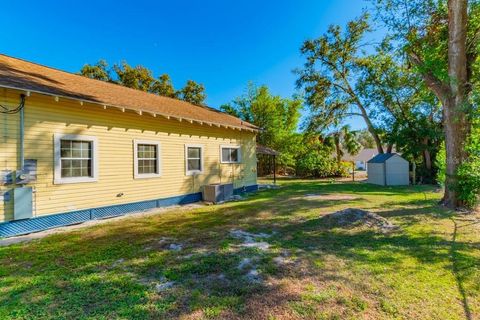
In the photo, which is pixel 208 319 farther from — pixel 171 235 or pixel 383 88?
pixel 383 88

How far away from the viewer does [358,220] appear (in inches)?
261

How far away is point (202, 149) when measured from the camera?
11789 mm

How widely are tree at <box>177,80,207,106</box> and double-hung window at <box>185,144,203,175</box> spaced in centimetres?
1902

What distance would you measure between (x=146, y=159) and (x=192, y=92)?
70.7 feet

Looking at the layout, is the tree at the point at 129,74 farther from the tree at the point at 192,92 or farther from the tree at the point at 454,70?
the tree at the point at 454,70

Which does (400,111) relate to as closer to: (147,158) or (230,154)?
(230,154)

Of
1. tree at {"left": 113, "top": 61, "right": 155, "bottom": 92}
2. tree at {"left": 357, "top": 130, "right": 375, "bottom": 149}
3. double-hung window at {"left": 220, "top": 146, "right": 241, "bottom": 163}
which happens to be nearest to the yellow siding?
double-hung window at {"left": 220, "top": 146, "right": 241, "bottom": 163}

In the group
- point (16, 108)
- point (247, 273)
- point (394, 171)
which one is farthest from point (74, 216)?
point (394, 171)

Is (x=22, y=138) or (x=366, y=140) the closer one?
(x=22, y=138)

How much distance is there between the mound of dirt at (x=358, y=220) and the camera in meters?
6.40

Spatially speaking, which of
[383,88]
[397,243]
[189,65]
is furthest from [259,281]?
[189,65]

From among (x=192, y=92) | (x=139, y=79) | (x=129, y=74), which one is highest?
(x=129, y=74)

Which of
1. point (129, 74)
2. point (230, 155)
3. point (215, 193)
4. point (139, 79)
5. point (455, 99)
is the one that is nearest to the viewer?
point (455, 99)

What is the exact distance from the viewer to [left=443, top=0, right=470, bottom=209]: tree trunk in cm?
823
